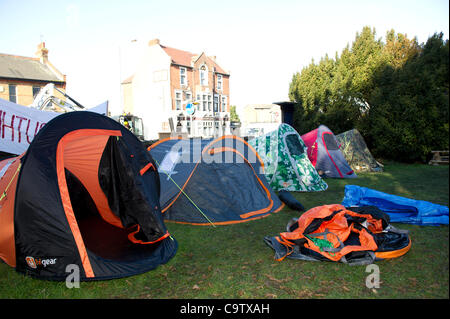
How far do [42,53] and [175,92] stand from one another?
1524 centimetres

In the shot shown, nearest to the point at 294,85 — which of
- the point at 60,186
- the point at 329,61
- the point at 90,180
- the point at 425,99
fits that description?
the point at 329,61

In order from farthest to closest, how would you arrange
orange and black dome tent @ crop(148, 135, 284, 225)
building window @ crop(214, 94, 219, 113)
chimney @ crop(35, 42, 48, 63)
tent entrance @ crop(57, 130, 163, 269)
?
1. building window @ crop(214, 94, 219, 113)
2. chimney @ crop(35, 42, 48, 63)
3. orange and black dome tent @ crop(148, 135, 284, 225)
4. tent entrance @ crop(57, 130, 163, 269)

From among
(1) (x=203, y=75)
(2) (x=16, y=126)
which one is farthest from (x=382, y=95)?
(1) (x=203, y=75)

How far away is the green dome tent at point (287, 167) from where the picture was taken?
25.8ft

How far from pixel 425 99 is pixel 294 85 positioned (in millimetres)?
8947

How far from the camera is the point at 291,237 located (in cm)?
Answer: 397

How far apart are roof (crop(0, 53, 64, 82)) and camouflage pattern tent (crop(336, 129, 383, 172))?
1179 inches

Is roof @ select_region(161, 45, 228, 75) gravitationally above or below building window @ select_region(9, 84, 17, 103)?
above

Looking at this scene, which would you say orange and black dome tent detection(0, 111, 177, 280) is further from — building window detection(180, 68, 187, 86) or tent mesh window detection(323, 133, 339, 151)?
building window detection(180, 68, 187, 86)

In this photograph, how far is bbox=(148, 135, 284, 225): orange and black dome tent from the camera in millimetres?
5398

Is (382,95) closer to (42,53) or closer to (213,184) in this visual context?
(213,184)

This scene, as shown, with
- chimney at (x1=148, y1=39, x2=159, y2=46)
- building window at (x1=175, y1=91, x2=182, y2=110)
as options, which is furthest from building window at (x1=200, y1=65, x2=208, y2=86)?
chimney at (x1=148, y1=39, x2=159, y2=46)
